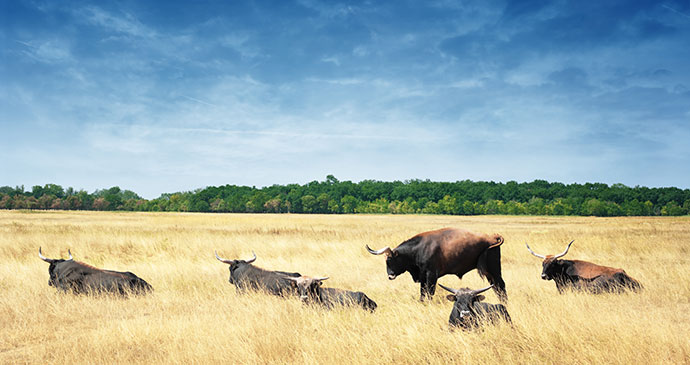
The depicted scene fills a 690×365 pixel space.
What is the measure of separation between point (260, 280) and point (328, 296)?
2.19 metres

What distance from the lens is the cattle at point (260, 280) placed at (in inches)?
357

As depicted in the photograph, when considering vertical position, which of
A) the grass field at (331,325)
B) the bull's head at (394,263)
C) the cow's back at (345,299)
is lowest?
the grass field at (331,325)

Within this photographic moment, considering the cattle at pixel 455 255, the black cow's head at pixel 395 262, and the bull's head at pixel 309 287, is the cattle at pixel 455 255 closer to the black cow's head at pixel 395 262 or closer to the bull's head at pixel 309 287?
the black cow's head at pixel 395 262

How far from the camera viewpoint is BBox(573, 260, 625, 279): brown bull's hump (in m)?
9.48

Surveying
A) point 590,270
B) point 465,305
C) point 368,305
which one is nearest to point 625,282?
point 590,270

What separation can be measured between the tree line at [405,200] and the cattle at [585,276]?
11468 centimetres

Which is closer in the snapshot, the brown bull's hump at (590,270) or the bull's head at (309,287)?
the bull's head at (309,287)

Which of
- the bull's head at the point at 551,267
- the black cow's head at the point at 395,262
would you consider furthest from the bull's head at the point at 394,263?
the bull's head at the point at 551,267

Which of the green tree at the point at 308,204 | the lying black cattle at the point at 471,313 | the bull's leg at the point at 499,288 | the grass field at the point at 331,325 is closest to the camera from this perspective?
the grass field at the point at 331,325

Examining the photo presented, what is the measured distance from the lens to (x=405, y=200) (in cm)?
13775

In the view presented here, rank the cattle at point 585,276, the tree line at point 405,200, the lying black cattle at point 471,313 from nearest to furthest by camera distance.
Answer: the lying black cattle at point 471,313
the cattle at point 585,276
the tree line at point 405,200

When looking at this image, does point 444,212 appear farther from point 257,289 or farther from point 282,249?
point 257,289

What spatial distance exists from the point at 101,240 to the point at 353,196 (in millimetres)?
129146

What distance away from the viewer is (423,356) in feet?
17.2
